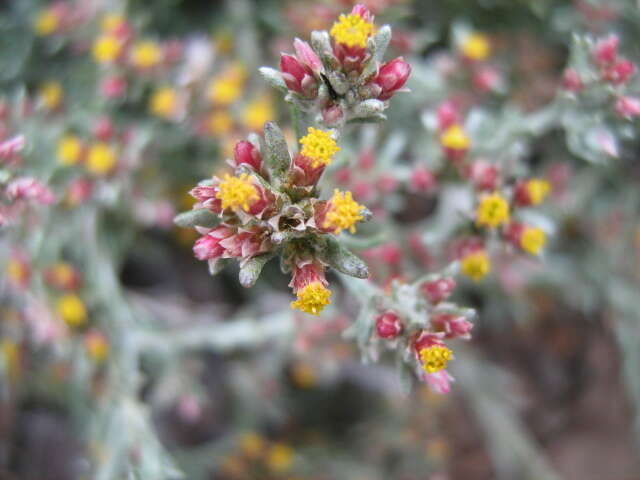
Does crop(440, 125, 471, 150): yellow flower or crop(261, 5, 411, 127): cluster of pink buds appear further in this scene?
crop(440, 125, 471, 150): yellow flower

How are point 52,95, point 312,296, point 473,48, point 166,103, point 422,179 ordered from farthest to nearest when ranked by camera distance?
point 52,95 → point 166,103 → point 473,48 → point 422,179 → point 312,296

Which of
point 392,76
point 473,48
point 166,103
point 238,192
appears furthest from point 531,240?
point 166,103

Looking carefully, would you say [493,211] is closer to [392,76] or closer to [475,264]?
[475,264]

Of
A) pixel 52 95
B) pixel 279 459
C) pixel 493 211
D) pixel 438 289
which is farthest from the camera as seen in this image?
pixel 279 459

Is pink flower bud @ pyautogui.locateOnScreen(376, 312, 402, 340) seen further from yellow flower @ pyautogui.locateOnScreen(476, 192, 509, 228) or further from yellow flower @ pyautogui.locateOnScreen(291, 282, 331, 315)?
yellow flower @ pyautogui.locateOnScreen(476, 192, 509, 228)

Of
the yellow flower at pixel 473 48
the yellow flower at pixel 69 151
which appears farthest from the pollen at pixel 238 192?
the yellow flower at pixel 473 48

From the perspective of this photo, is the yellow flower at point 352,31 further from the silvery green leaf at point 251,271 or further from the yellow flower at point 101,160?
the yellow flower at point 101,160

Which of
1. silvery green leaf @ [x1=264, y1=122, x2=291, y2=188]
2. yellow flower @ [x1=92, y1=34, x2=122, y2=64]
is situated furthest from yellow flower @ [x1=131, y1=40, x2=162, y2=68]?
silvery green leaf @ [x1=264, y1=122, x2=291, y2=188]
